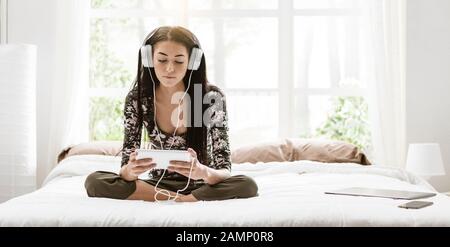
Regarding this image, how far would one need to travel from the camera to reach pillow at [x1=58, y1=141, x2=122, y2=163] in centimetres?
404

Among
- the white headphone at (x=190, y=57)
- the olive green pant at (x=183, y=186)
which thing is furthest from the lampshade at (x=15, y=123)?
the white headphone at (x=190, y=57)

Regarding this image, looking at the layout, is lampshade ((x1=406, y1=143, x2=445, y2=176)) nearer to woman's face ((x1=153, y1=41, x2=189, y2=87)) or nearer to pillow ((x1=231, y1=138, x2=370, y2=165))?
pillow ((x1=231, y1=138, x2=370, y2=165))

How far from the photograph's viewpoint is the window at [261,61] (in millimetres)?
4695

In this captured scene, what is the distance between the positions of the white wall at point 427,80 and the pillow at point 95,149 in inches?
77.8

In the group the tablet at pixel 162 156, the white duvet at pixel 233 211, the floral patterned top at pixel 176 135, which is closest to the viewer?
the white duvet at pixel 233 211

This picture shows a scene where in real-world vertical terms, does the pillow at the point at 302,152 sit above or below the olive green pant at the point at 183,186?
above

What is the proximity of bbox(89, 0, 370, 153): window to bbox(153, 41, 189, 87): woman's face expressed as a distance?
227 centimetres

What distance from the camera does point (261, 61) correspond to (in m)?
4.75

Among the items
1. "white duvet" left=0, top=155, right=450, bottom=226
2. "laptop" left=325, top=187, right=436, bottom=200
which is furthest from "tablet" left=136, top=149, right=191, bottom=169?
"laptop" left=325, top=187, right=436, bottom=200

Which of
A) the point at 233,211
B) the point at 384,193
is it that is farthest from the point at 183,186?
the point at 384,193

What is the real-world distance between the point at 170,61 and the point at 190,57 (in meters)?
0.10

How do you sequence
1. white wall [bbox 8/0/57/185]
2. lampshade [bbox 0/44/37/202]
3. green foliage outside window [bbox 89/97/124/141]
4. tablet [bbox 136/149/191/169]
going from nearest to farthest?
1. tablet [bbox 136/149/191/169]
2. lampshade [bbox 0/44/37/202]
3. white wall [bbox 8/0/57/185]
4. green foliage outside window [bbox 89/97/124/141]

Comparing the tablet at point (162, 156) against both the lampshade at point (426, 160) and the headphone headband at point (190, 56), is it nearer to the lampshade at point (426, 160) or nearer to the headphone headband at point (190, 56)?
the headphone headband at point (190, 56)
